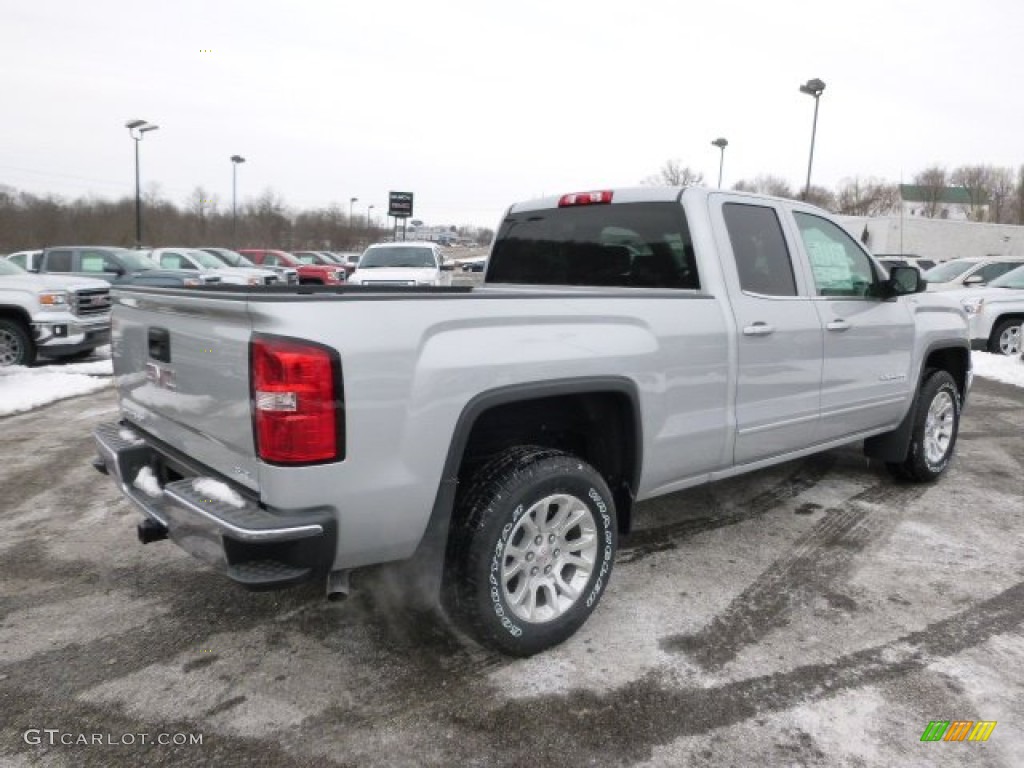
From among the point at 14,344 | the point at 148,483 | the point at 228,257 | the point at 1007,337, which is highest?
the point at 228,257

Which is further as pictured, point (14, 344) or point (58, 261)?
point (58, 261)

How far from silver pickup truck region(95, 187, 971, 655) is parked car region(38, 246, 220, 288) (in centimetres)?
1168

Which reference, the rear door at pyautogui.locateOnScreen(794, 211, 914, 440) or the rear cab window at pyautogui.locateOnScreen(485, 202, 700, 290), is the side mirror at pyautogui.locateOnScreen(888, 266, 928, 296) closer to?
the rear door at pyautogui.locateOnScreen(794, 211, 914, 440)

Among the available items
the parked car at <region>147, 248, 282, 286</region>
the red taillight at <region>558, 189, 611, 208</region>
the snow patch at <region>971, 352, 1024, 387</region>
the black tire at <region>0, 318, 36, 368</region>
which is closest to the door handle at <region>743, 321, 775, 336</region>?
the red taillight at <region>558, 189, 611, 208</region>

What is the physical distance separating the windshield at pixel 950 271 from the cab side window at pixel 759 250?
1252cm

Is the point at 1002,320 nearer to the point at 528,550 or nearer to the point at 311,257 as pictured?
the point at 528,550

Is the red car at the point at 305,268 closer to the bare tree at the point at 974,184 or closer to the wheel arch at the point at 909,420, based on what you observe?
the wheel arch at the point at 909,420

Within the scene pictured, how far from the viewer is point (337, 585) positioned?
255cm

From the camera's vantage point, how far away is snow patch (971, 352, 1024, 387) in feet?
33.8

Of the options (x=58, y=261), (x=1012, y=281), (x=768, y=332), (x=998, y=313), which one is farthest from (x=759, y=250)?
(x=58, y=261)

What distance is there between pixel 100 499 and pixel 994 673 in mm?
5034

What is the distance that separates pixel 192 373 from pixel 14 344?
8.66 metres

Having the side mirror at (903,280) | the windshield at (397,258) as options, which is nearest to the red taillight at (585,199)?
the side mirror at (903,280)

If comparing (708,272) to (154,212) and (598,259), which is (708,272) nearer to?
(598,259)
